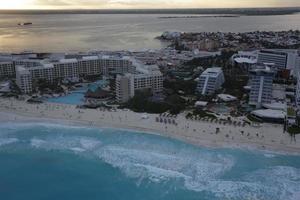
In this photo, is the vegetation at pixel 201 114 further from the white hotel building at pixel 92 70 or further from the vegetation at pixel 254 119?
the white hotel building at pixel 92 70

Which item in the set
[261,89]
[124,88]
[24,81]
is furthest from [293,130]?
[24,81]

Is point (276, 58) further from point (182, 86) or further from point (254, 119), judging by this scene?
point (254, 119)

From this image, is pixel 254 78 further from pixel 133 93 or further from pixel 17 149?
pixel 17 149

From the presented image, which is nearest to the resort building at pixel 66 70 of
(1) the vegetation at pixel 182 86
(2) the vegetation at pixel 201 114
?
(1) the vegetation at pixel 182 86

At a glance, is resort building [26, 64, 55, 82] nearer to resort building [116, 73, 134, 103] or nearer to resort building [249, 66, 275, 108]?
resort building [116, 73, 134, 103]

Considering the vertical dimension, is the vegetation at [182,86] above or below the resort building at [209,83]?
below
